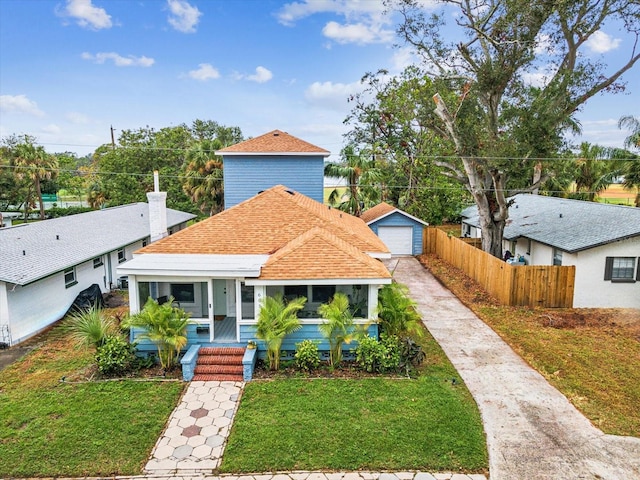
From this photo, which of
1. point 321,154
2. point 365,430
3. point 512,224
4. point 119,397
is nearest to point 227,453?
point 365,430

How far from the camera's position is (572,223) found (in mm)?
17844

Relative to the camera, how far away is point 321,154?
64.2ft

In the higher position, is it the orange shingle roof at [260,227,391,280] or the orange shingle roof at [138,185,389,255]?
the orange shingle roof at [138,185,389,255]

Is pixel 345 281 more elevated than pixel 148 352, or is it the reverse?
pixel 345 281

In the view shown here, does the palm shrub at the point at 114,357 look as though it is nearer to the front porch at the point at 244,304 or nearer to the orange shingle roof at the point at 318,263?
the front porch at the point at 244,304

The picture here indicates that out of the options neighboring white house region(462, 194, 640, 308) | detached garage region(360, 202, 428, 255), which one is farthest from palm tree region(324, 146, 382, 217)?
neighboring white house region(462, 194, 640, 308)

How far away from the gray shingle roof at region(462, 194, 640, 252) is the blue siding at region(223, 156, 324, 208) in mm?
10625

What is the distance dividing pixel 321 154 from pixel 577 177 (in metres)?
21.7

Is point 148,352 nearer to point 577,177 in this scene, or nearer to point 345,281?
point 345,281

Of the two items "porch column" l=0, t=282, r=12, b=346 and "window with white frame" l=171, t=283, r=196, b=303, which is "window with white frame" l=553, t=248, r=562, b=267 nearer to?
"window with white frame" l=171, t=283, r=196, b=303

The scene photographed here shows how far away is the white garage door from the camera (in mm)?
25250

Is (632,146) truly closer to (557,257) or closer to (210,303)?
(557,257)

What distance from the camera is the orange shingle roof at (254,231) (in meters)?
11.8

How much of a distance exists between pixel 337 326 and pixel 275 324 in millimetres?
1471
